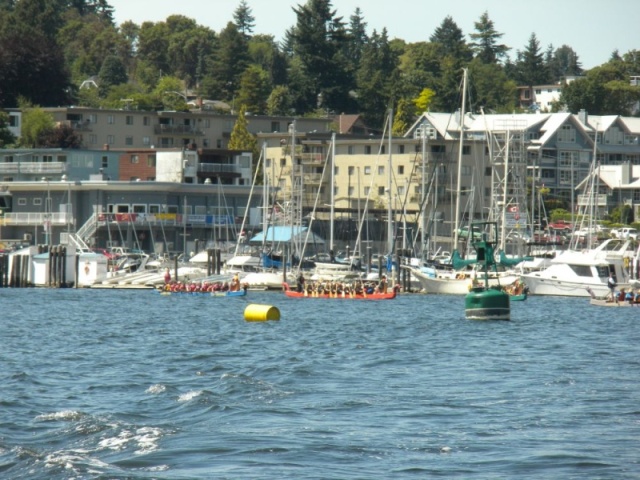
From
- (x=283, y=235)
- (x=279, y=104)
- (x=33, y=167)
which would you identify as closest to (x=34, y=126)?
(x=33, y=167)

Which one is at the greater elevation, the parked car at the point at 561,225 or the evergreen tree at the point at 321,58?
the evergreen tree at the point at 321,58

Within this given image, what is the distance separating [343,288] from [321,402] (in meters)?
54.3

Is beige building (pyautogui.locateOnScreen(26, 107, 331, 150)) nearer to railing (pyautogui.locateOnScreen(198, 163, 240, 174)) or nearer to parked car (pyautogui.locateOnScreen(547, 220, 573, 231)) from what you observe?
railing (pyautogui.locateOnScreen(198, 163, 240, 174))

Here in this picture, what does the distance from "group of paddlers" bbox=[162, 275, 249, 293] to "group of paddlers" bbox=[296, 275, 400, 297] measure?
13.2 ft

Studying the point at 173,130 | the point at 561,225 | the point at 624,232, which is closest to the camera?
the point at 624,232

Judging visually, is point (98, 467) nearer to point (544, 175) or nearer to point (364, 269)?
Answer: point (364, 269)

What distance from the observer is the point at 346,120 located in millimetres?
165500

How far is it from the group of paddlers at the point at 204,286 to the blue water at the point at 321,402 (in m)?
31.1

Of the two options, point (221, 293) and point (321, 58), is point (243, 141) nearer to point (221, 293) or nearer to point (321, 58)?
point (321, 58)

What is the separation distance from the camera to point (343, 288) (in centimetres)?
8488

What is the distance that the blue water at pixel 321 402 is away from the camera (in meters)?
23.5

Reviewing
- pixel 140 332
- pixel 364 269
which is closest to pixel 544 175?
pixel 364 269

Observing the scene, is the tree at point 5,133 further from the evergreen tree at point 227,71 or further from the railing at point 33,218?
the evergreen tree at point 227,71

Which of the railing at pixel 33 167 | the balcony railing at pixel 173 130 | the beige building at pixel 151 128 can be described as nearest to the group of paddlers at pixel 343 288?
the railing at pixel 33 167
